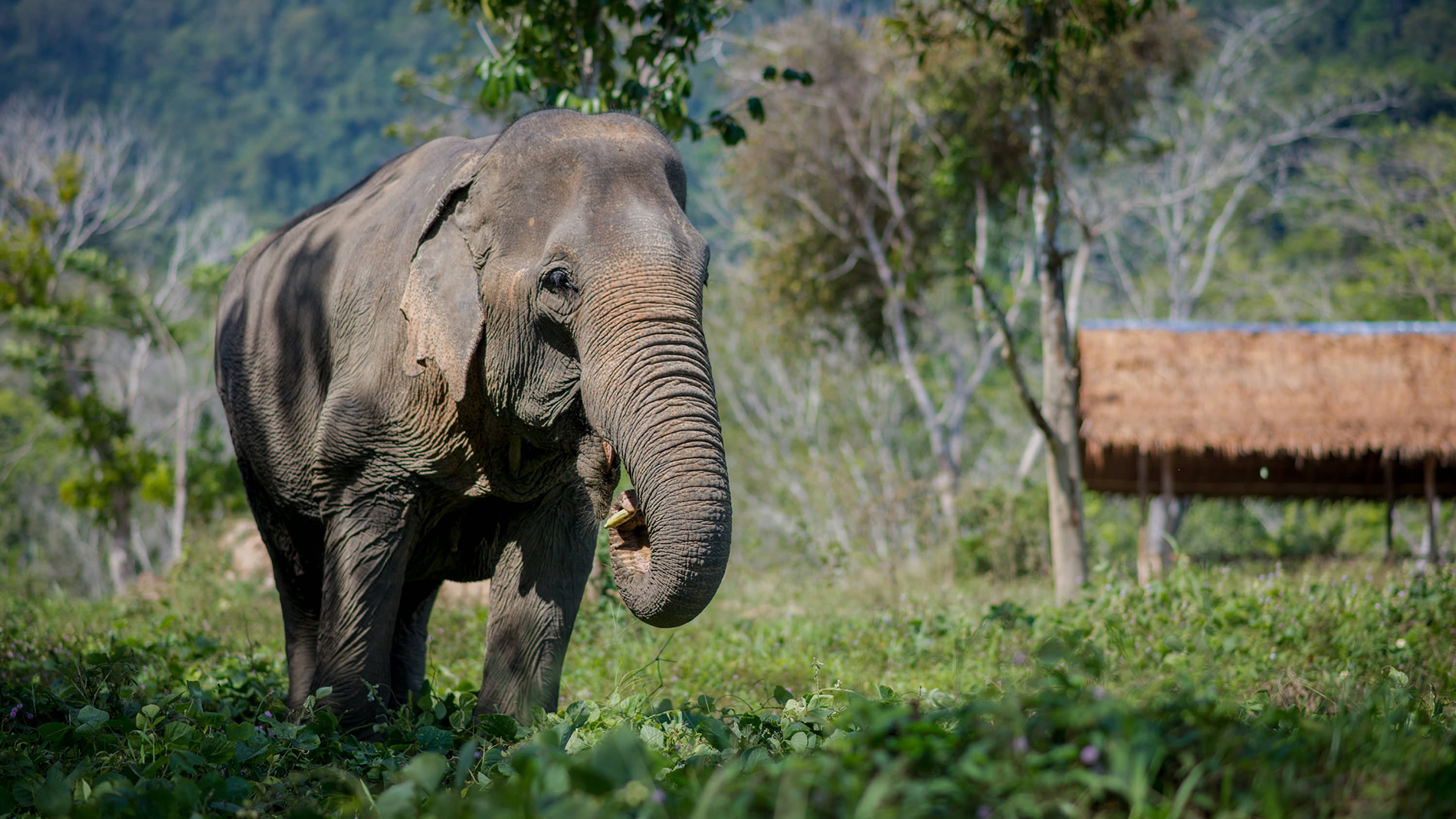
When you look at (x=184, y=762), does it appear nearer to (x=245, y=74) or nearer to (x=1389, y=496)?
(x=1389, y=496)

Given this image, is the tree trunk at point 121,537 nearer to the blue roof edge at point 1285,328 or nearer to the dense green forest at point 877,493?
the dense green forest at point 877,493

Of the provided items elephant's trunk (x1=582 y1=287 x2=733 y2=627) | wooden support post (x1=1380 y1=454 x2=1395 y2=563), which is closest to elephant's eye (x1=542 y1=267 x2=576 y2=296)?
elephant's trunk (x1=582 y1=287 x2=733 y2=627)

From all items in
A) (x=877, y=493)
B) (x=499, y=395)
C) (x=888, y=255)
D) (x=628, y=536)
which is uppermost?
(x=888, y=255)

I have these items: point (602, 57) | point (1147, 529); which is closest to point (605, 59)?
point (602, 57)

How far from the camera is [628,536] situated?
3.60m

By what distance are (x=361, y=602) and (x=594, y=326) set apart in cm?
141

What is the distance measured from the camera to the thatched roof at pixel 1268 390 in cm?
1338

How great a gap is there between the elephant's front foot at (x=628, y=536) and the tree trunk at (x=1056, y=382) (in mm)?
6565

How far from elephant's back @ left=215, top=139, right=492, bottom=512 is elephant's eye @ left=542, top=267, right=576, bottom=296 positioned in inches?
24.4

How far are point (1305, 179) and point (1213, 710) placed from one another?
35352mm

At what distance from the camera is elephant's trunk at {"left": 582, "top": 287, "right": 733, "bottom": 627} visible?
3242mm

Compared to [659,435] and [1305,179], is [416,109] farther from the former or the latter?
[1305,179]

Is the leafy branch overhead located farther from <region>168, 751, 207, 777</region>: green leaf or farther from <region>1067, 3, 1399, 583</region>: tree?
<region>1067, 3, 1399, 583</region>: tree

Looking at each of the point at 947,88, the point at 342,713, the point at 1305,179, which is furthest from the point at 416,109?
the point at 1305,179
